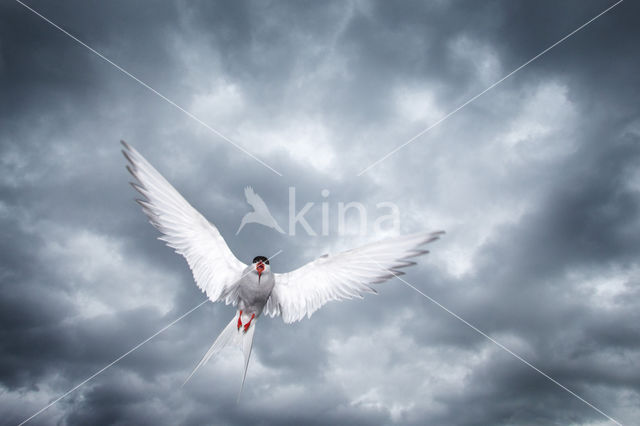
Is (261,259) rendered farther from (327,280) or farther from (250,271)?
(327,280)

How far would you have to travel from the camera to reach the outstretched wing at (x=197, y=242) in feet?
21.9

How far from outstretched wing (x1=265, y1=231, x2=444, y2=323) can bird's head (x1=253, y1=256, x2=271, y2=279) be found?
0.58 m

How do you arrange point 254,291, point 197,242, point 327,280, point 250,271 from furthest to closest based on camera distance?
1. point 327,280
2. point 197,242
3. point 250,271
4. point 254,291

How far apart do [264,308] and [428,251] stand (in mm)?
3488

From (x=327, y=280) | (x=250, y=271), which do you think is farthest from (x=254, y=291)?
(x=327, y=280)

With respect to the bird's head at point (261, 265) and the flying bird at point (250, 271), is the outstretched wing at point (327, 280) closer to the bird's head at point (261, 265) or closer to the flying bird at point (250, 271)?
the flying bird at point (250, 271)

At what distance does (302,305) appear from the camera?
7152mm

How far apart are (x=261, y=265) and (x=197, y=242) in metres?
1.58

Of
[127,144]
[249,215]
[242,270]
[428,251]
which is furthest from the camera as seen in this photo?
[249,215]

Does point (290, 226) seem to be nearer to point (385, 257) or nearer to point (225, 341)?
point (385, 257)

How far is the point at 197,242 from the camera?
703 centimetres

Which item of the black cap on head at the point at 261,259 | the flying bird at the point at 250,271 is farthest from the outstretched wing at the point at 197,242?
the black cap on head at the point at 261,259

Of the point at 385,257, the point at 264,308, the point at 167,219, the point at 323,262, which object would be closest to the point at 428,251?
the point at 385,257

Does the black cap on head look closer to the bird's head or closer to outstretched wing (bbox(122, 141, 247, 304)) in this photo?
the bird's head
